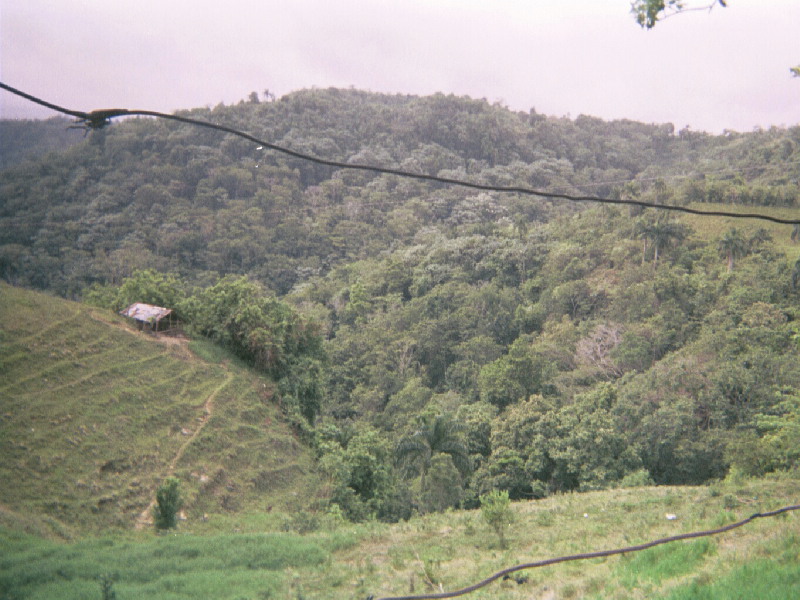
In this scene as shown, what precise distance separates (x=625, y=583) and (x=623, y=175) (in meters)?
96.7

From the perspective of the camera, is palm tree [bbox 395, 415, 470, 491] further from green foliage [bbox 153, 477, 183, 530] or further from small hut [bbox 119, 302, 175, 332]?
small hut [bbox 119, 302, 175, 332]

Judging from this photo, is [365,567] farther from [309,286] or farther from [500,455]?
[309,286]

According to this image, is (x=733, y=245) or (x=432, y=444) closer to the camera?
(x=432, y=444)

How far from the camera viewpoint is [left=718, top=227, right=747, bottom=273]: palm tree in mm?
36188

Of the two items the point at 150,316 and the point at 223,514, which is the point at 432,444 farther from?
the point at 150,316

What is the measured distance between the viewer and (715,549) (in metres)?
7.27

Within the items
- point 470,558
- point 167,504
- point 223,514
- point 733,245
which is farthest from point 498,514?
point 733,245

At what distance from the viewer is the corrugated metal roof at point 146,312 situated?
25547 mm

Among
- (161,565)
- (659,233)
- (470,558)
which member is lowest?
(161,565)

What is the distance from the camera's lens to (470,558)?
34.0ft

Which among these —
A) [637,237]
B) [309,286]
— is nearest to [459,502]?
[637,237]

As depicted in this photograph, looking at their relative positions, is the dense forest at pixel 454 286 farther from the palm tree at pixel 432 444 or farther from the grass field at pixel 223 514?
the grass field at pixel 223 514

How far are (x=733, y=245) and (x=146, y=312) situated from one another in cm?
3412

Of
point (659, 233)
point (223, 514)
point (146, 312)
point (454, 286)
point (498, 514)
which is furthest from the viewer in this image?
point (454, 286)
